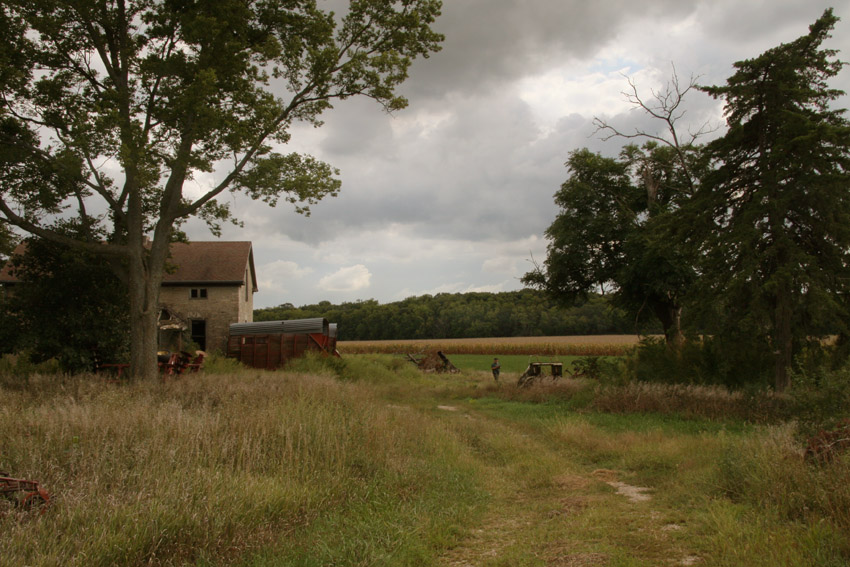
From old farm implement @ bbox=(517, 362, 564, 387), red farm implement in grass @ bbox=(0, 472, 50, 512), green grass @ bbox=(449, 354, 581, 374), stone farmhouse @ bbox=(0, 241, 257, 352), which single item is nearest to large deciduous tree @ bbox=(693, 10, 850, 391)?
old farm implement @ bbox=(517, 362, 564, 387)

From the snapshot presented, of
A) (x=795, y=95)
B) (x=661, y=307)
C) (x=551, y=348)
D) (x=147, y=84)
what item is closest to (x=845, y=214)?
(x=795, y=95)

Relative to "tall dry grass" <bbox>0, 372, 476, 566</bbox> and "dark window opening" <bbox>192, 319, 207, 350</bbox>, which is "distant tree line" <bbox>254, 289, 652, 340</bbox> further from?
"tall dry grass" <bbox>0, 372, 476, 566</bbox>

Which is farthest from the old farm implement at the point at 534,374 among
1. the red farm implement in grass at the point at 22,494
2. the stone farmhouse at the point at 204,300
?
the stone farmhouse at the point at 204,300

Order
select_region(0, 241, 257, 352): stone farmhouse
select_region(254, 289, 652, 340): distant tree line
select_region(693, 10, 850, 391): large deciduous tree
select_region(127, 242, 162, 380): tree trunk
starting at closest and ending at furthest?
select_region(693, 10, 850, 391): large deciduous tree < select_region(127, 242, 162, 380): tree trunk < select_region(0, 241, 257, 352): stone farmhouse < select_region(254, 289, 652, 340): distant tree line

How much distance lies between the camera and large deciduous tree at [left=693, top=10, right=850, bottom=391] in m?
13.7

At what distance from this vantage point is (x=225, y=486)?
5.69m

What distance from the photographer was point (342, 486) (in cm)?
683

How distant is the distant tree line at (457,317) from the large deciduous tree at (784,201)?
60.2 metres

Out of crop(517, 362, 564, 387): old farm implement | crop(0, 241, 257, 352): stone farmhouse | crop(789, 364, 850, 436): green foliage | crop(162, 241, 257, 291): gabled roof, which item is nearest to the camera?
crop(789, 364, 850, 436): green foliage

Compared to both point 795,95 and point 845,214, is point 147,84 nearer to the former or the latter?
point 795,95

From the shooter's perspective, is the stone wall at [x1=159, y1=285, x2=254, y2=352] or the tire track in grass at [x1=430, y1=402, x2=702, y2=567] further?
the stone wall at [x1=159, y1=285, x2=254, y2=352]

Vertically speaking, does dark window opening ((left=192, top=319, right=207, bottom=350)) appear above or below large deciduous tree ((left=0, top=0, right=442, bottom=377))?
below

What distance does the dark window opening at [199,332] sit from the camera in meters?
33.4

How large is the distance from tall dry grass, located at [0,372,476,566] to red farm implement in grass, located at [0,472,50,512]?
0.41ft
